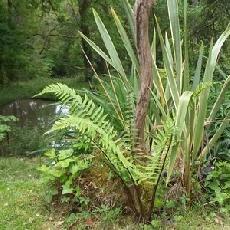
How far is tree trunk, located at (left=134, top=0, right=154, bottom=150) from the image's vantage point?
3.66m

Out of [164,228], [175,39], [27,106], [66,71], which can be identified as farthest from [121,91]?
[66,71]

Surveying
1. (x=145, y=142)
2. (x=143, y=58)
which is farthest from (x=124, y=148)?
(x=143, y=58)

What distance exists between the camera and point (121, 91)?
498cm

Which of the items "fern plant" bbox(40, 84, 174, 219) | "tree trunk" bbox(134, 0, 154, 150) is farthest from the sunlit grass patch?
"tree trunk" bbox(134, 0, 154, 150)

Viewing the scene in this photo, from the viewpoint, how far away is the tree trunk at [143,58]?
144 inches

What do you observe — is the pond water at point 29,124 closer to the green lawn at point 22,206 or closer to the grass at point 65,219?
the green lawn at point 22,206

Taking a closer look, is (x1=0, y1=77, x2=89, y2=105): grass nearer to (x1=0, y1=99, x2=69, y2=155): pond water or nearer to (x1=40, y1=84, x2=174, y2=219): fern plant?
(x1=0, y1=99, x2=69, y2=155): pond water

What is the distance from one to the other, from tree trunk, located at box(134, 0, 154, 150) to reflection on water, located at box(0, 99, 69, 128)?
10.2 m

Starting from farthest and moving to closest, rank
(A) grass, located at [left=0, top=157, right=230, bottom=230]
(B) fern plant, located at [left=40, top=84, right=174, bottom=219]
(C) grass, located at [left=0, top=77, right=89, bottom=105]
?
(C) grass, located at [left=0, top=77, right=89, bottom=105] < (A) grass, located at [left=0, top=157, right=230, bottom=230] < (B) fern plant, located at [left=40, top=84, right=174, bottom=219]

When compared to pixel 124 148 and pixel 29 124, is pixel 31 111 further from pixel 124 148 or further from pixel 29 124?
Result: pixel 124 148

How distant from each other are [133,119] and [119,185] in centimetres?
57

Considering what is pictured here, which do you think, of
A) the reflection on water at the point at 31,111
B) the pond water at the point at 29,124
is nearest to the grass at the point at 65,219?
the pond water at the point at 29,124

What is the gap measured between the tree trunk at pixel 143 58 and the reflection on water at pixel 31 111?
10.2 metres

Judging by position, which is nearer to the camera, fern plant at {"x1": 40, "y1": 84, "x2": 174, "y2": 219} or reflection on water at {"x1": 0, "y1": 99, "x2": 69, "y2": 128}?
fern plant at {"x1": 40, "y1": 84, "x2": 174, "y2": 219}
